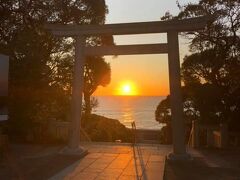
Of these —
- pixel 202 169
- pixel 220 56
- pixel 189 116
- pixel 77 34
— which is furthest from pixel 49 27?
pixel 189 116

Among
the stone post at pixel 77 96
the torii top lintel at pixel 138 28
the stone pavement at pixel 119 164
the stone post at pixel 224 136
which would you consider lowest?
the stone pavement at pixel 119 164

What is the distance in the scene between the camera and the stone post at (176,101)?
10148mm

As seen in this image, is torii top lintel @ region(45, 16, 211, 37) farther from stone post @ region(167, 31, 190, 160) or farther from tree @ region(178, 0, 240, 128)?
tree @ region(178, 0, 240, 128)

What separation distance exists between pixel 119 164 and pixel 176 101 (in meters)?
2.55

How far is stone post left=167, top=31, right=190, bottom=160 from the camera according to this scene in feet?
33.3

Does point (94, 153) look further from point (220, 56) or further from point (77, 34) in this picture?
point (220, 56)

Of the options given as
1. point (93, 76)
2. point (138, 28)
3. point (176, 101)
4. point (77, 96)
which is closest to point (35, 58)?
point (77, 96)

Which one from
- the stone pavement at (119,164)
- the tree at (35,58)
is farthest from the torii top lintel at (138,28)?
the stone pavement at (119,164)

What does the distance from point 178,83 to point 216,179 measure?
10.8 ft

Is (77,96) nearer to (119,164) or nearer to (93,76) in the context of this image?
(119,164)

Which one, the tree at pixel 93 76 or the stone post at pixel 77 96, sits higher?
the tree at pixel 93 76

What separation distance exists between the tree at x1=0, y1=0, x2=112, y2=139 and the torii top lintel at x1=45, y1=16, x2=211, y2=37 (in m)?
2.30

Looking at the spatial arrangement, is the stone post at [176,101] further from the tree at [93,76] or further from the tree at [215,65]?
the tree at [93,76]

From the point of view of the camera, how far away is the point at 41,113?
1381cm
